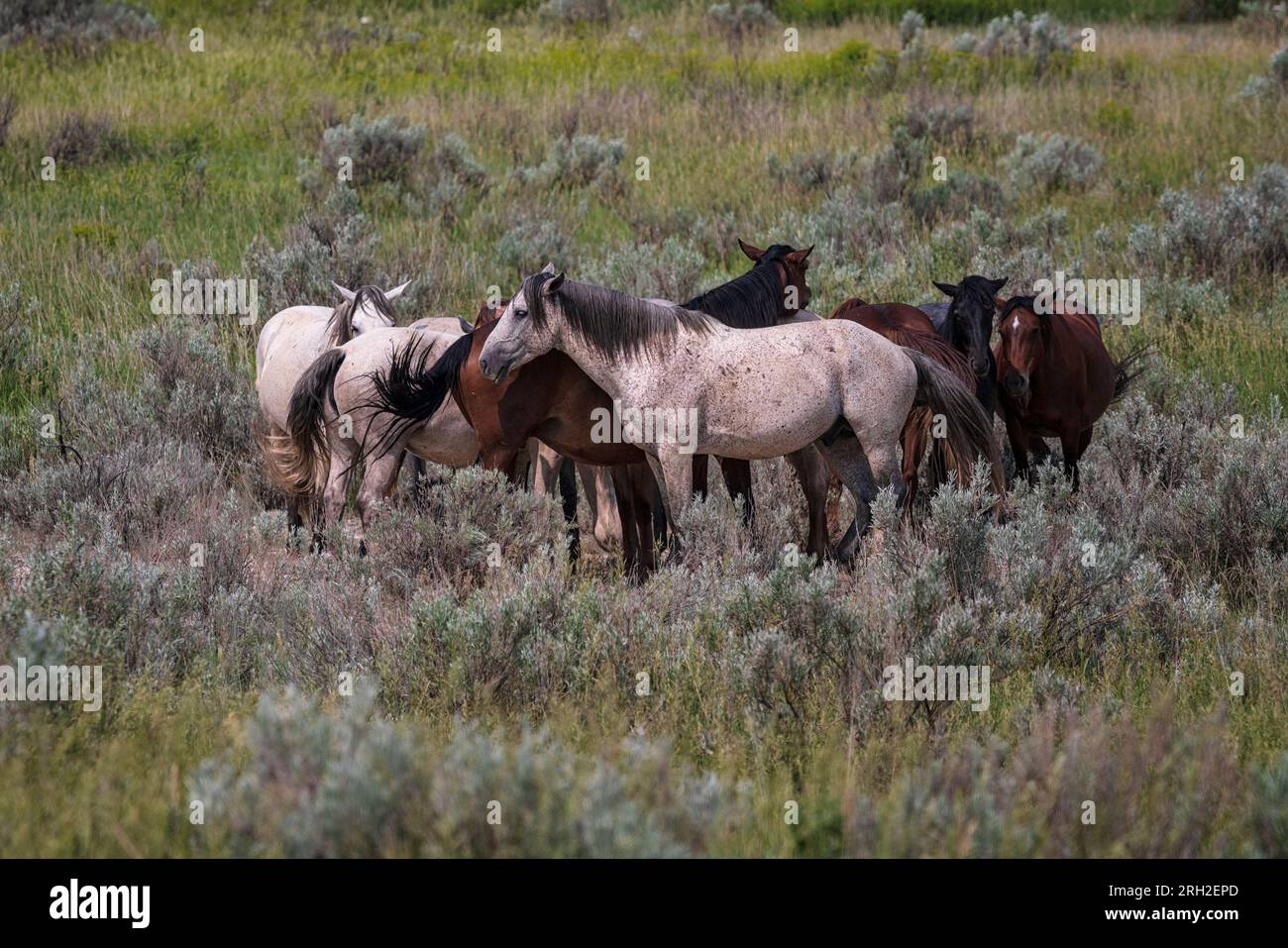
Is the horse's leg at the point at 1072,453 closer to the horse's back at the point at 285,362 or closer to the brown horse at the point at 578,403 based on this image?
the brown horse at the point at 578,403

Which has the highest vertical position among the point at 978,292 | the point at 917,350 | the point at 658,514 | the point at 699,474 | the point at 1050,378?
the point at 978,292

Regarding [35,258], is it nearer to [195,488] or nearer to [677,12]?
[195,488]

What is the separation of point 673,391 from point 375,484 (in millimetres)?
2222

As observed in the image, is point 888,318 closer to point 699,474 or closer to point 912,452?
point 912,452

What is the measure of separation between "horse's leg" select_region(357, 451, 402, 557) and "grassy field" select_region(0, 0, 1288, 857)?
1.63 feet

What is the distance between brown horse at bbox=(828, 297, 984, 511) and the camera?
330 inches

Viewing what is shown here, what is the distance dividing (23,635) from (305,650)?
1450mm

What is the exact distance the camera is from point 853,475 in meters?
7.96

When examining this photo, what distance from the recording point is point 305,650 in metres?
6.32

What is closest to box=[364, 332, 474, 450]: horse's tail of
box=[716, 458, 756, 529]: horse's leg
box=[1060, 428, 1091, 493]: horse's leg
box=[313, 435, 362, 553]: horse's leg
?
box=[313, 435, 362, 553]: horse's leg

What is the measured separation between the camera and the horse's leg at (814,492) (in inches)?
333

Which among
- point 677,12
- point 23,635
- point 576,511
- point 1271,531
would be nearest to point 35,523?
point 576,511

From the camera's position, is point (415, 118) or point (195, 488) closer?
point (195, 488)

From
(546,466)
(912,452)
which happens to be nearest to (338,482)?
(546,466)
